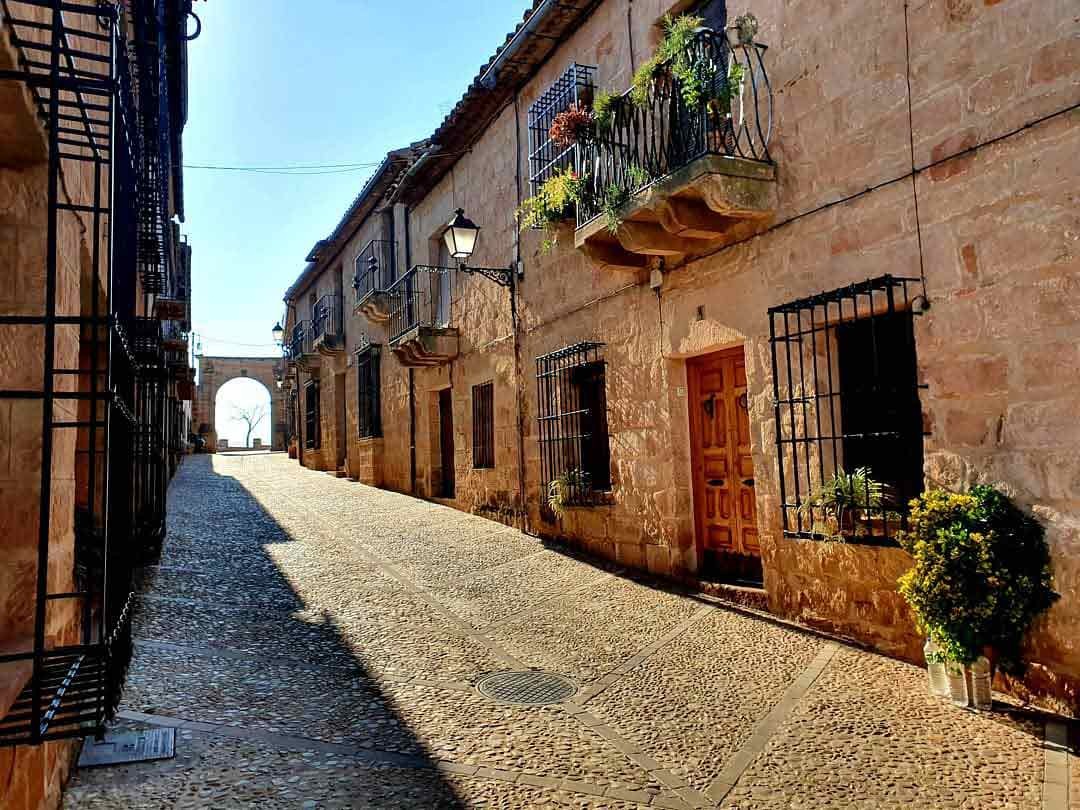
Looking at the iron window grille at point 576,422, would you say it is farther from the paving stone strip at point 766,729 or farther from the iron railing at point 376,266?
the iron railing at point 376,266

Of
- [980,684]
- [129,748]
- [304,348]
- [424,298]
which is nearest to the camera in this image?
[129,748]

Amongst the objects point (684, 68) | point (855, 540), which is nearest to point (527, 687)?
point (855, 540)

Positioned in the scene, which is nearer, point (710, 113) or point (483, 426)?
point (710, 113)

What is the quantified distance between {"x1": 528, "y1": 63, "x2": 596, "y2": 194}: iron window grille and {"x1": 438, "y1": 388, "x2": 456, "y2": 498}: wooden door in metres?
4.98

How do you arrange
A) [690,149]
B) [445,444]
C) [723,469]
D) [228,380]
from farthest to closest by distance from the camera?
1. [228,380]
2. [445,444]
3. [723,469]
4. [690,149]

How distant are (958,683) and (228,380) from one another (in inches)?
1470

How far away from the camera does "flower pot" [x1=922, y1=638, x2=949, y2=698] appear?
3982 millimetres

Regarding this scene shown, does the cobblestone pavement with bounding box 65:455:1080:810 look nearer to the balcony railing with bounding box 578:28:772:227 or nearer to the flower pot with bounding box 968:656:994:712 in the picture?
the flower pot with bounding box 968:656:994:712

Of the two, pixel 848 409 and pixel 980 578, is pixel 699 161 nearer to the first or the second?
pixel 848 409

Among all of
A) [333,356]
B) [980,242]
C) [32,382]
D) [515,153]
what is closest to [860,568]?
[980,242]

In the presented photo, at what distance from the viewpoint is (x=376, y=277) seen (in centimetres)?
1548

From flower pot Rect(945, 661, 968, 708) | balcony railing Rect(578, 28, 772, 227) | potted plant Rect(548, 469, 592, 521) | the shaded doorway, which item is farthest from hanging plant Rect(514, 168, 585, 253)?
flower pot Rect(945, 661, 968, 708)

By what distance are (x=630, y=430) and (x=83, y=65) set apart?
518 cm

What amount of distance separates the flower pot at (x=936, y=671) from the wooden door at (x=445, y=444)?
9700 millimetres
